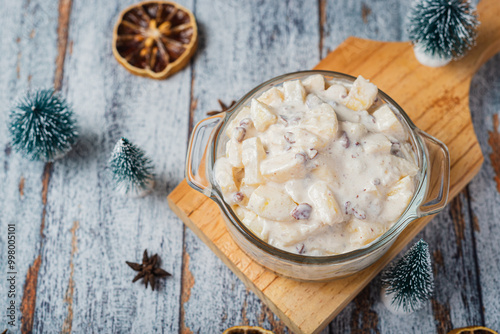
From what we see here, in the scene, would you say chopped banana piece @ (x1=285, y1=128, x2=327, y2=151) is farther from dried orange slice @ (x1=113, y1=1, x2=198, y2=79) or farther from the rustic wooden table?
dried orange slice @ (x1=113, y1=1, x2=198, y2=79)

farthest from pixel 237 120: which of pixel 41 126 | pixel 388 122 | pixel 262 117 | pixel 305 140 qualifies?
pixel 41 126

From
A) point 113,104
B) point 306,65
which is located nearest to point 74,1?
point 113,104

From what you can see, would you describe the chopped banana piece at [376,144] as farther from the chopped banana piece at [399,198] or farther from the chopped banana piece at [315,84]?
the chopped banana piece at [315,84]

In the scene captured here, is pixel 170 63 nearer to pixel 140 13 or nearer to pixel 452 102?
pixel 140 13

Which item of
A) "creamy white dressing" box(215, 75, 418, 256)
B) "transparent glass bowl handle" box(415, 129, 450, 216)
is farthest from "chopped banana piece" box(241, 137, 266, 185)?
"transparent glass bowl handle" box(415, 129, 450, 216)

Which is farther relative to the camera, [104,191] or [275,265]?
[104,191]

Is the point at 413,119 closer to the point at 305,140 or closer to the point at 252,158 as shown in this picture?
the point at 305,140

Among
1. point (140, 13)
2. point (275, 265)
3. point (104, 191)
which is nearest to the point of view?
point (275, 265)
